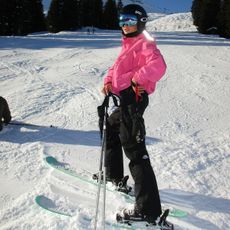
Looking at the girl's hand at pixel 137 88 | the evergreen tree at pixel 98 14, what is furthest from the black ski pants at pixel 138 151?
the evergreen tree at pixel 98 14

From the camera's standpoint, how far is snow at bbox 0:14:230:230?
4.01 metres

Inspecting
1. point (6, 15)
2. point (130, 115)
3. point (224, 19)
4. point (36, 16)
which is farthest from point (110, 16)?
point (130, 115)

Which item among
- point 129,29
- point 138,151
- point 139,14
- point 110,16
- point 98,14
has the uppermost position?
point 98,14

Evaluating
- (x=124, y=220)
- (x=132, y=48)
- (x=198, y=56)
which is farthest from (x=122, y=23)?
(x=198, y=56)

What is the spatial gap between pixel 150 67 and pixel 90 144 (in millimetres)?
2906

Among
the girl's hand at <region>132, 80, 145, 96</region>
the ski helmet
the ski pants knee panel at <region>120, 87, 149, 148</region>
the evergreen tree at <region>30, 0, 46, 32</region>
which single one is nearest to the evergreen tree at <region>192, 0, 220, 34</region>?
the evergreen tree at <region>30, 0, 46, 32</region>

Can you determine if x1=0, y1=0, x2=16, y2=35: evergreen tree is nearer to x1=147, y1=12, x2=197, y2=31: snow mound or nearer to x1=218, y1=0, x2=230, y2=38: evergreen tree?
x1=218, y1=0, x2=230, y2=38: evergreen tree

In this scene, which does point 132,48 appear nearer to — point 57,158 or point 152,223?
point 152,223

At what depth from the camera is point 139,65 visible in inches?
148

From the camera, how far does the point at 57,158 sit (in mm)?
5477

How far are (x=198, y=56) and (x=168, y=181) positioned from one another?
1134 cm

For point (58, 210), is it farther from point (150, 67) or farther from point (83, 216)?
point (150, 67)

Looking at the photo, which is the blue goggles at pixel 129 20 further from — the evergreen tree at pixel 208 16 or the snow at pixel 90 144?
the evergreen tree at pixel 208 16

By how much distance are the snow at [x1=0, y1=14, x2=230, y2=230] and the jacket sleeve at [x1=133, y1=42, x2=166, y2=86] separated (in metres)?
1.54
